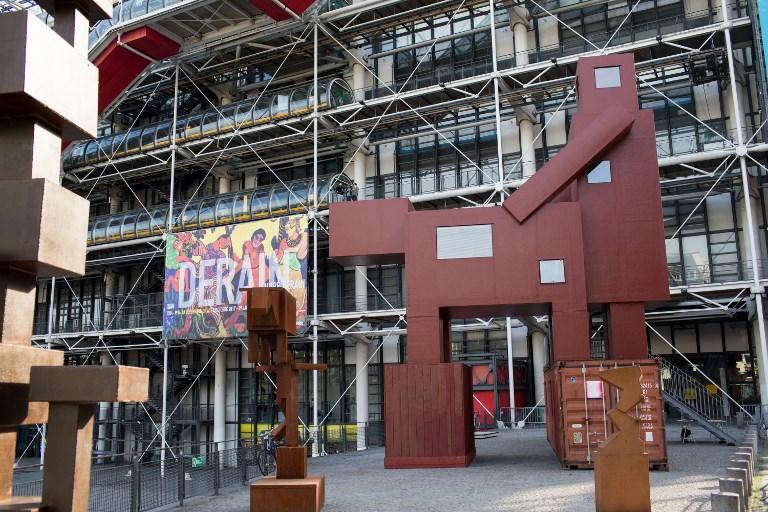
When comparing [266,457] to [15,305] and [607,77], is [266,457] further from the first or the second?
[15,305]

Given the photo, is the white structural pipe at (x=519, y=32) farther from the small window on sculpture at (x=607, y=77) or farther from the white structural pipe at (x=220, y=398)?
the white structural pipe at (x=220, y=398)

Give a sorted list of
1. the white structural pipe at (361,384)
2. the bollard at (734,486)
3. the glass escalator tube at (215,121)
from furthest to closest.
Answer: the white structural pipe at (361,384), the glass escalator tube at (215,121), the bollard at (734,486)

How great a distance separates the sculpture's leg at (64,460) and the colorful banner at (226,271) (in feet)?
76.2

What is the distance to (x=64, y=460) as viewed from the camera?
13.4 feet

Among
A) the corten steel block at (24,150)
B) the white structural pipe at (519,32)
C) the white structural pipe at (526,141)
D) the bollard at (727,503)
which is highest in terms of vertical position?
the white structural pipe at (519,32)

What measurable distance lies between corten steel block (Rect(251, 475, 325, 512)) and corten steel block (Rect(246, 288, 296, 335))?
6.95 feet

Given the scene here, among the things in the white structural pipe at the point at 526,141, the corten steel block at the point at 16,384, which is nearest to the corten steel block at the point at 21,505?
the corten steel block at the point at 16,384

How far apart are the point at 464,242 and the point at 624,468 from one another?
9.36 metres

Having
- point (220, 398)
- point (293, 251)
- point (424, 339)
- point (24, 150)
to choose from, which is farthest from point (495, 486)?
point (220, 398)

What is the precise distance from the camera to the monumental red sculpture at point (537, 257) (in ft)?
54.1

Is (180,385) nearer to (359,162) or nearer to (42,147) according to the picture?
(359,162)

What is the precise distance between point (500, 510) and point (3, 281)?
7916 millimetres

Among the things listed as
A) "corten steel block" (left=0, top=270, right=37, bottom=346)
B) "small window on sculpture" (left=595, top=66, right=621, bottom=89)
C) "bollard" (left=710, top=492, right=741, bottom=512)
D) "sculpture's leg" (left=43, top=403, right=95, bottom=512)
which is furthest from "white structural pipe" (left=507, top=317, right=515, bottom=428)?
"sculpture's leg" (left=43, top=403, right=95, bottom=512)

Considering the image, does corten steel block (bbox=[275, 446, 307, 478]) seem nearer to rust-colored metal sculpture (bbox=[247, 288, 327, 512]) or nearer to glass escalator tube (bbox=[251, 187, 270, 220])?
rust-colored metal sculpture (bbox=[247, 288, 327, 512])
